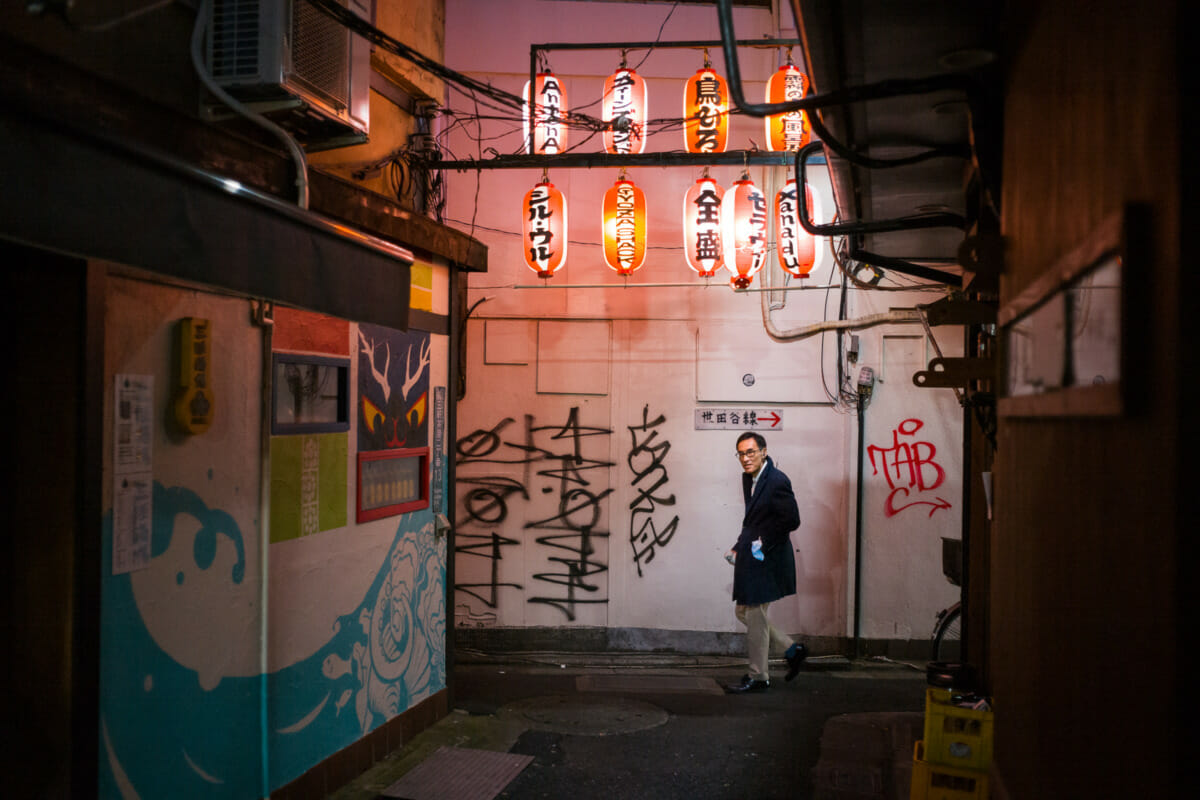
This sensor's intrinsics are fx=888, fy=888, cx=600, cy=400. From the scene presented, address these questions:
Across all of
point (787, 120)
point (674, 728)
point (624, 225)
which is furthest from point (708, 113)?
point (674, 728)

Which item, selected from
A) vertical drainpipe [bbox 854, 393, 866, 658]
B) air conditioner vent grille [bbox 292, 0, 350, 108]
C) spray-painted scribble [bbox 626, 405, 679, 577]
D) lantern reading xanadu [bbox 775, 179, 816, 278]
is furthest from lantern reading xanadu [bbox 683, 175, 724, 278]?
air conditioner vent grille [bbox 292, 0, 350, 108]

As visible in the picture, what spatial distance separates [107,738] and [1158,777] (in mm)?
4536

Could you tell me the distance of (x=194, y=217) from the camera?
12.5ft

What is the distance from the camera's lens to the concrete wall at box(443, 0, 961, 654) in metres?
11.2

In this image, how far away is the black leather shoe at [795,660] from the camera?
9.98m

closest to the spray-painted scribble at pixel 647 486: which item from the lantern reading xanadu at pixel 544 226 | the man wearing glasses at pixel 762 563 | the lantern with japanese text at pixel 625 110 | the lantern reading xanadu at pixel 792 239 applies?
the man wearing glasses at pixel 762 563

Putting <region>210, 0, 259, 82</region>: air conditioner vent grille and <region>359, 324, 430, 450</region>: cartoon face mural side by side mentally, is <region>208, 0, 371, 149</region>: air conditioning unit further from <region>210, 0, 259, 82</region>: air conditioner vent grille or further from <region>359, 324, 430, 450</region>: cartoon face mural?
<region>359, 324, 430, 450</region>: cartoon face mural

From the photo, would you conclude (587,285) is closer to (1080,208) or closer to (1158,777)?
(1080,208)

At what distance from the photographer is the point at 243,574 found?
18.3 ft

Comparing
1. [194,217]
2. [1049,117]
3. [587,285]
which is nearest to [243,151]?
[194,217]

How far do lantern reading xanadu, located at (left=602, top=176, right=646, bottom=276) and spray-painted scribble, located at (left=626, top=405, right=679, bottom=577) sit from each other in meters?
2.17

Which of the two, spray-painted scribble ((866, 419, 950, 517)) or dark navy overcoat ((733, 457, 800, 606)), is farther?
spray-painted scribble ((866, 419, 950, 517))

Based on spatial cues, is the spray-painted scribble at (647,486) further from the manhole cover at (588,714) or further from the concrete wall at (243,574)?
the concrete wall at (243,574)

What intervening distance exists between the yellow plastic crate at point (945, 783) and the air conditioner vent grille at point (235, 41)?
524 centimetres
